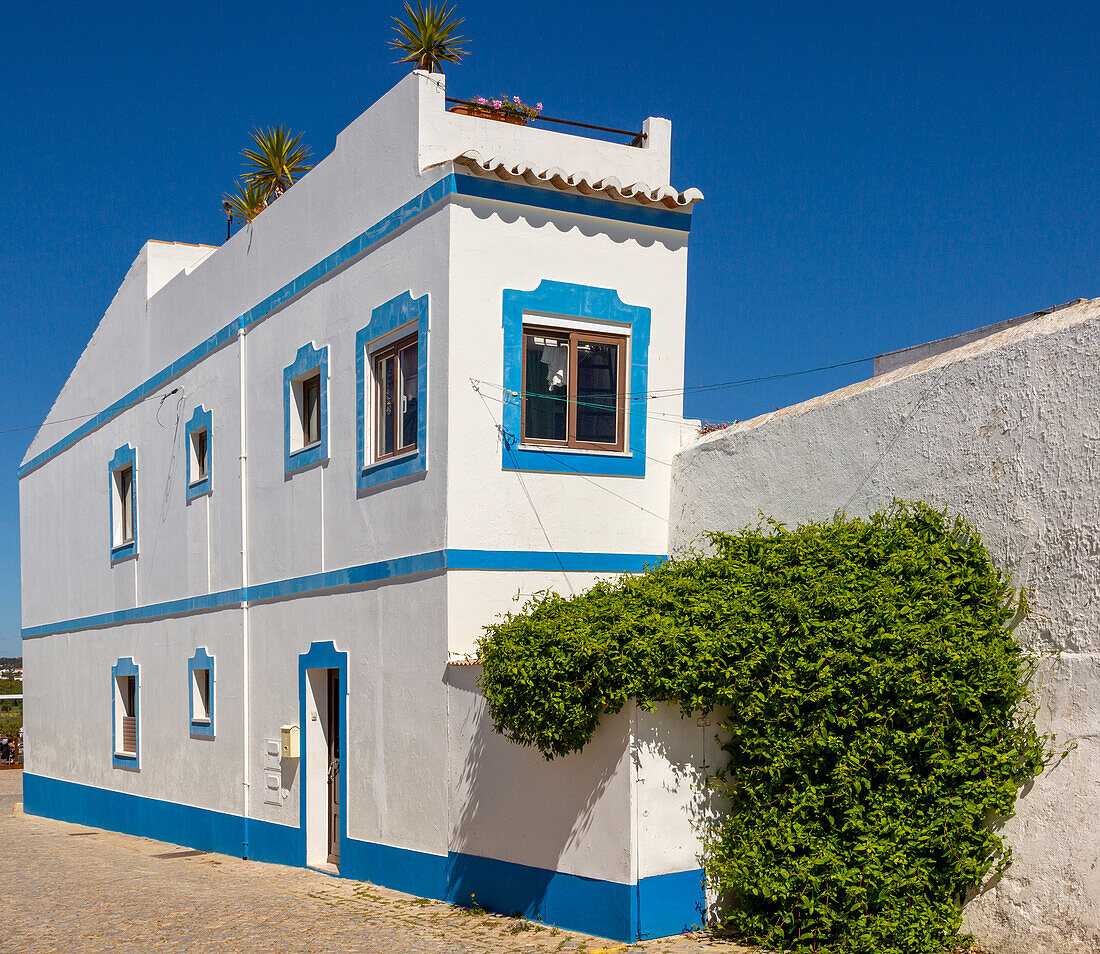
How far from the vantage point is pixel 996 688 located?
297 inches

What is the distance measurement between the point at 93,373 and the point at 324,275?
1010 cm

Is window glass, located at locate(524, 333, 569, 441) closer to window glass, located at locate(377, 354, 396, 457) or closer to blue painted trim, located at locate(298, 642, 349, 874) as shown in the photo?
window glass, located at locate(377, 354, 396, 457)

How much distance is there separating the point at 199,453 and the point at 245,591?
287 centimetres

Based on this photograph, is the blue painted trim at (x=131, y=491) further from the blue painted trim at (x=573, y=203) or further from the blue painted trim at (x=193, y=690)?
the blue painted trim at (x=573, y=203)

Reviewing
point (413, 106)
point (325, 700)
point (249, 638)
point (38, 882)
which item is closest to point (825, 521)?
point (413, 106)

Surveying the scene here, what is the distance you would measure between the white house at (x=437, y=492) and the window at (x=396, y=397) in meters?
0.03

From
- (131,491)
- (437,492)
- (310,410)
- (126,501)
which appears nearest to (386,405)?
(437,492)

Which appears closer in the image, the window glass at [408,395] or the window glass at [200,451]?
the window glass at [408,395]

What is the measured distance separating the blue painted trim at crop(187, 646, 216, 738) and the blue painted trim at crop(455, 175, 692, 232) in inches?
311

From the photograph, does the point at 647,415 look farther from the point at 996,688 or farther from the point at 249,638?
the point at 249,638

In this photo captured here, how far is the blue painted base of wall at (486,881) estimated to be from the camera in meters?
8.23

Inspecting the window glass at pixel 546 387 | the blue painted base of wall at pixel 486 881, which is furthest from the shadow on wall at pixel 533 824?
the window glass at pixel 546 387

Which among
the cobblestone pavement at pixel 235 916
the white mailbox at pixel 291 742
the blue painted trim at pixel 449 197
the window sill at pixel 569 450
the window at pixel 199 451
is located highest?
the blue painted trim at pixel 449 197

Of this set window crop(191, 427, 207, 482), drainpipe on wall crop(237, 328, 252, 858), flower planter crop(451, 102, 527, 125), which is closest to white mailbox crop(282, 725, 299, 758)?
drainpipe on wall crop(237, 328, 252, 858)
